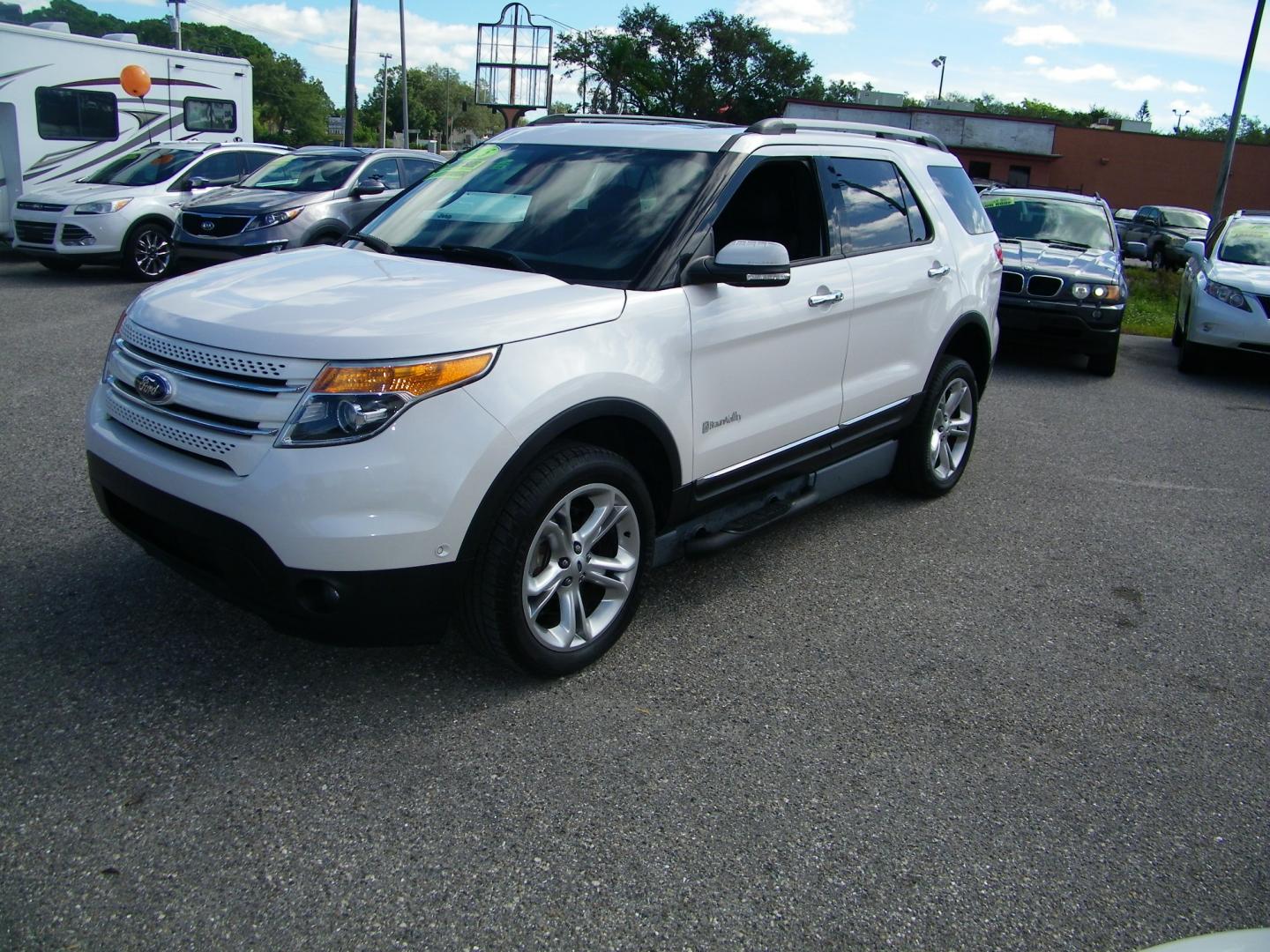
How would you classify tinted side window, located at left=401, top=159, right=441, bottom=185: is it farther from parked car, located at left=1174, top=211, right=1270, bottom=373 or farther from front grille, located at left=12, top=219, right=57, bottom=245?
parked car, located at left=1174, top=211, right=1270, bottom=373

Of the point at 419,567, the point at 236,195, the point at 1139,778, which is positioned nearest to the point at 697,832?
the point at 419,567

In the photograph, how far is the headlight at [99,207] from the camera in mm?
12531

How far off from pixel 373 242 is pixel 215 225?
842 centimetres

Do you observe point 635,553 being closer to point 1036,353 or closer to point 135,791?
point 135,791

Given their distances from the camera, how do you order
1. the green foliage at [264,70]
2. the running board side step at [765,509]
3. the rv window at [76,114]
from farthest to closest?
the green foliage at [264,70] → the rv window at [76,114] → the running board side step at [765,509]

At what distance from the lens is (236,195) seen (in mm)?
12328

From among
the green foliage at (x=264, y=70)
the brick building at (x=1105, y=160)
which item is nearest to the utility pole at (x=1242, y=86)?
A: the brick building at (x=1105, y=160)

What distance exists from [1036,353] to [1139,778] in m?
9.02

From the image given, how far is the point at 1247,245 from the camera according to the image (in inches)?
431

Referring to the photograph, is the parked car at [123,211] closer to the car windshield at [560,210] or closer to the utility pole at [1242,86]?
the car windshield at [560,210]

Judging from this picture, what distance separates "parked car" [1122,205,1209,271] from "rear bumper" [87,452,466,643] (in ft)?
78.2

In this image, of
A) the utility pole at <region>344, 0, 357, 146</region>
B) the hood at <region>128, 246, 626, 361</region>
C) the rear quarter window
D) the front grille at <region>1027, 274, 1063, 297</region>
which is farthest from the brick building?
the hood at <region>128, 246, 626, 361</region>

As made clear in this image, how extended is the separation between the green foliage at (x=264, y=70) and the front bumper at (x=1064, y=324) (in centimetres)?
9300

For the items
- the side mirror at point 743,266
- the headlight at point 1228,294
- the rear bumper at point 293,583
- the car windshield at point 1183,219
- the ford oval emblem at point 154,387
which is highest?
the side mirror at point 743,266
